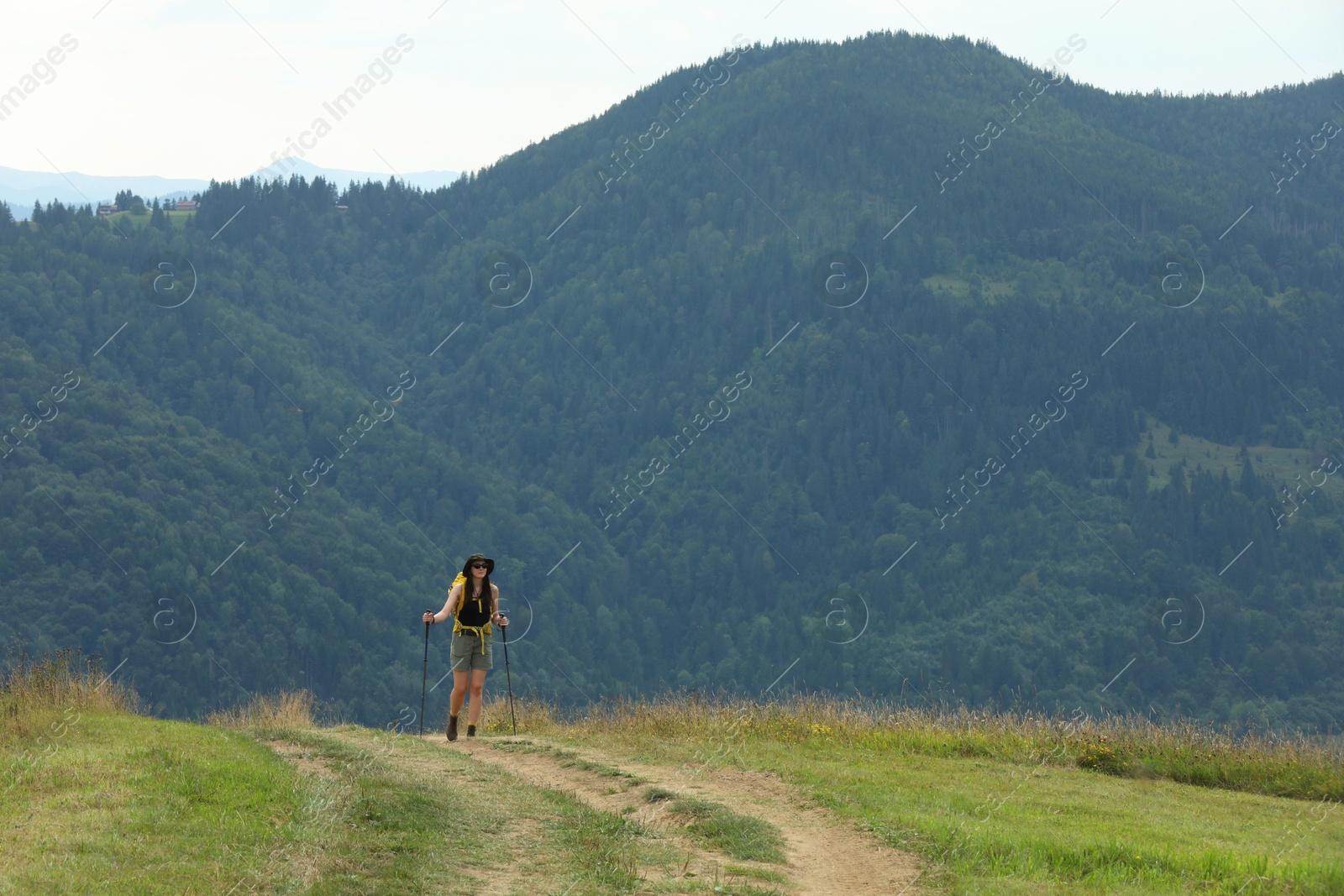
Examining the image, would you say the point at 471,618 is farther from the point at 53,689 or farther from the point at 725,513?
the point at 725,513

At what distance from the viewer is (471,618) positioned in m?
13.1

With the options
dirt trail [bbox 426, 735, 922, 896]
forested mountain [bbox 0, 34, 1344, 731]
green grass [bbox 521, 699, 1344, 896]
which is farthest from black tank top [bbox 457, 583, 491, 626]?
forested mountain [bbox 0, 34, 1344, 731]

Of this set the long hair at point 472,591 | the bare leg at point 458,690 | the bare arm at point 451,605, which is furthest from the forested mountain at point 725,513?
the bare arm at point 451,605

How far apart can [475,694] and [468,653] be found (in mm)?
682

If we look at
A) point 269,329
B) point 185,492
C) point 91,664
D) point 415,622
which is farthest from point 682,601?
point 91,664

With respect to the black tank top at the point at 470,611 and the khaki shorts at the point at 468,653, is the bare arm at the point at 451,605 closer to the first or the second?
the black tank top at the point at 470,611

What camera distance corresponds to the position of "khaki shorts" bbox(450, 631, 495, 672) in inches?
517

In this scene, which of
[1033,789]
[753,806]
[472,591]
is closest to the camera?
[753,806]

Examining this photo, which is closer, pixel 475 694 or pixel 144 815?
pixel 144 815

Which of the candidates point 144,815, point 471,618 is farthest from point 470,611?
point 144,815

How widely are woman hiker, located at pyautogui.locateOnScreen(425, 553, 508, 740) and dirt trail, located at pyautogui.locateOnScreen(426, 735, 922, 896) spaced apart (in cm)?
76

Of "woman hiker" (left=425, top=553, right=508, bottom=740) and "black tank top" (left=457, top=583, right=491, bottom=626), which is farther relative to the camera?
"black tank top" (left=457, top=583, right=491, bottom=626)

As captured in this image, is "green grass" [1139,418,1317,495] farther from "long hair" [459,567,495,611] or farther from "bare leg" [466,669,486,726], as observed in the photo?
"long hair" [459,567,495,611]

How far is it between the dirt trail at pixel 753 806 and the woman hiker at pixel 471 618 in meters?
0.76
